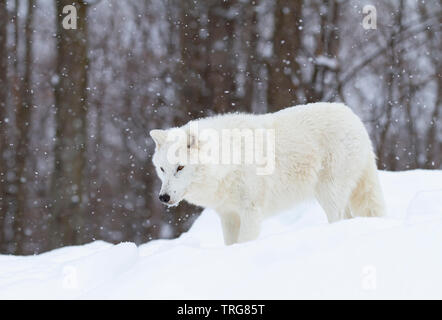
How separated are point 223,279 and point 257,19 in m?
8.64

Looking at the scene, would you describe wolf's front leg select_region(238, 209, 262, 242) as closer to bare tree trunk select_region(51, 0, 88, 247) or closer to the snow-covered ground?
the snow-covered ground

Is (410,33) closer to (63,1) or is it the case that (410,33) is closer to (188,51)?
(188,51)

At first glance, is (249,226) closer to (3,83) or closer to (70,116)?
(70,116)

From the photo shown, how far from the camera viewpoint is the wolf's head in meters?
4.96

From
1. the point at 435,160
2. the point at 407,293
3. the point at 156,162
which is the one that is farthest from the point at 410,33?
the point at 407,293

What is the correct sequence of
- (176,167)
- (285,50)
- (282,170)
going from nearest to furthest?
(176,167) → (282,170) → (285,50)

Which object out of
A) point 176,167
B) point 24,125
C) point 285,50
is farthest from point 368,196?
point 24,125

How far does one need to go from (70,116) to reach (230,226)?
6.16m

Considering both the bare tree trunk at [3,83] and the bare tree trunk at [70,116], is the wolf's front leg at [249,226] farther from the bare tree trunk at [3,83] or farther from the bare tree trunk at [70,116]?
the bare tree trunk at [3,83]

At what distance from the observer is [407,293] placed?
7.98 feet

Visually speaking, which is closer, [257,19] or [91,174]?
[257,19]

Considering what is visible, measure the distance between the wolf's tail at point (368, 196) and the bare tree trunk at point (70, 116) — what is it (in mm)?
6402

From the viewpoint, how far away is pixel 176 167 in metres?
5.04

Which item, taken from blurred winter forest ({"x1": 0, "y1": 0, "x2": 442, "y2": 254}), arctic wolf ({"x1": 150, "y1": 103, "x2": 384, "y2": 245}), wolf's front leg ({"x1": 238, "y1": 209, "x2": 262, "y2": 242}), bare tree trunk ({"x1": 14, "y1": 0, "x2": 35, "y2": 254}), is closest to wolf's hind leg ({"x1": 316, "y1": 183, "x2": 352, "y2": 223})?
arctic wolf ({"x1": 150, "y1": 103, "x2": 384, "y2": 245})
